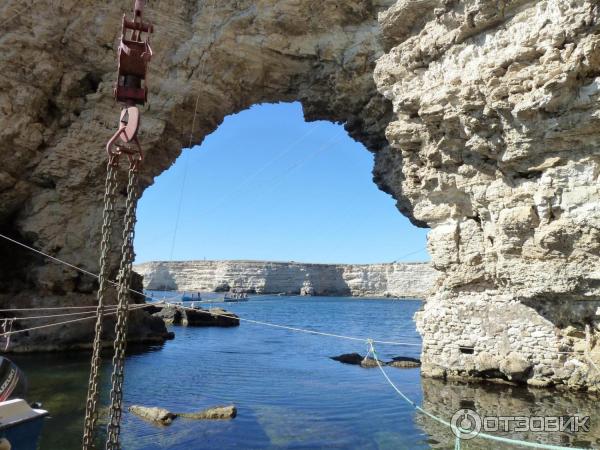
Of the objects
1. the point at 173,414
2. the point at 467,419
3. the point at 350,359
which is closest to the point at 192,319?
the point at 350,359

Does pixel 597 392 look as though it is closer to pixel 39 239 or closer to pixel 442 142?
pixel 442 142

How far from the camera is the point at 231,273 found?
306 feet

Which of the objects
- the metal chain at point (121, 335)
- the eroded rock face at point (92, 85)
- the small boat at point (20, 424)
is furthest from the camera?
the eroded rock face at point (92, 85)

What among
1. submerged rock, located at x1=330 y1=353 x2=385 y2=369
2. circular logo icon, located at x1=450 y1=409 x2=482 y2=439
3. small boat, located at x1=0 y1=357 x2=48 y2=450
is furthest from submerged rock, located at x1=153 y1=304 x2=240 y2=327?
small boat, located at x1=0 y1=357 x2=48 y2=450

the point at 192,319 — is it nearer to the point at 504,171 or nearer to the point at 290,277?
the point at 504,171

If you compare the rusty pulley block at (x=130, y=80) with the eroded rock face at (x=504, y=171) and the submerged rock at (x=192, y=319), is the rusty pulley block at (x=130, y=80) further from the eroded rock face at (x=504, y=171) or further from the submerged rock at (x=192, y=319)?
the submerged rock at (x=192, y=319)

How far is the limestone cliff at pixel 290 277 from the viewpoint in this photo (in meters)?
91.3

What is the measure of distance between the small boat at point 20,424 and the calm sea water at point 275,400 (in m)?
1.84

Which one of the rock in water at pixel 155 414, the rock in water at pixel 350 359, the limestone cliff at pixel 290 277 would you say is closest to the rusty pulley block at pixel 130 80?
the rock in water at pixel 155 414

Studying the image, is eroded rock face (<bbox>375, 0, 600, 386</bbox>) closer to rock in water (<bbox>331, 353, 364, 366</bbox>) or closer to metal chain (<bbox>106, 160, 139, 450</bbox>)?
rock in water (<bbox>331, 353, 364, 366</bbox>)

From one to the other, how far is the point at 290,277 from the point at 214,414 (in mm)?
87039

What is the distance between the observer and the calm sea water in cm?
902

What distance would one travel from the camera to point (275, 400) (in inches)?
491

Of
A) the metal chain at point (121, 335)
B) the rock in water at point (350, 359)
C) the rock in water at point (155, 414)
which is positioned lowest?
the rock in water at point (155, 414)
